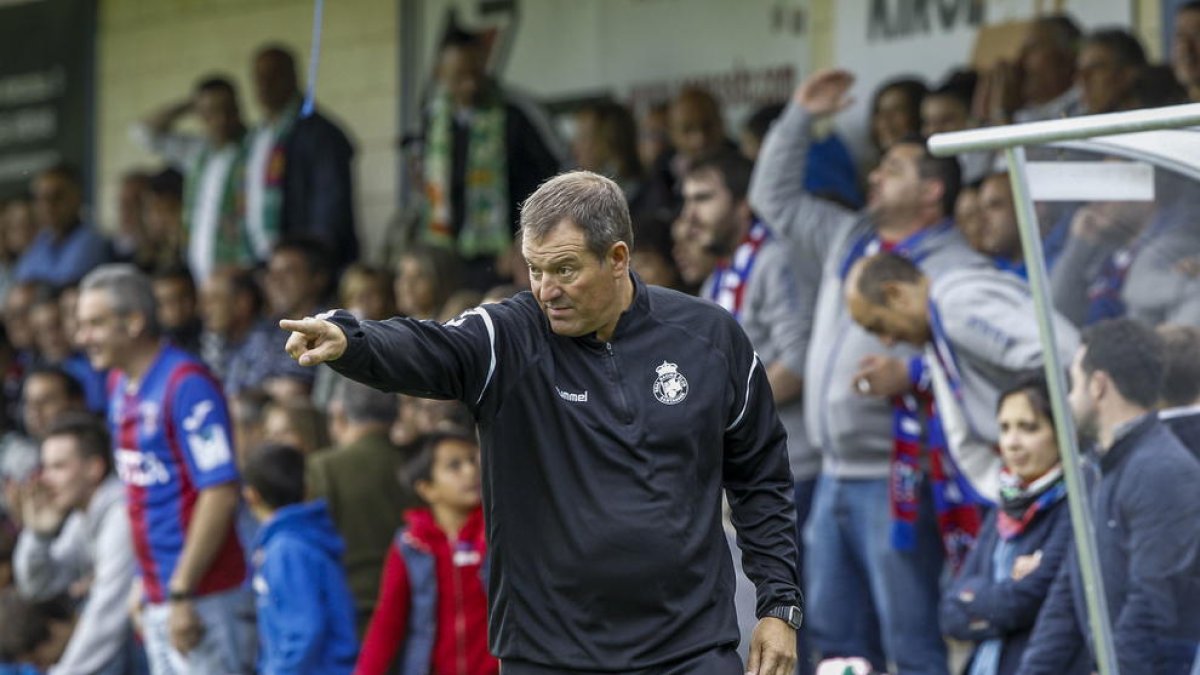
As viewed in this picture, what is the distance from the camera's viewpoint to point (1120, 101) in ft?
26.0

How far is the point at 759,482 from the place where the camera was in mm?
5203

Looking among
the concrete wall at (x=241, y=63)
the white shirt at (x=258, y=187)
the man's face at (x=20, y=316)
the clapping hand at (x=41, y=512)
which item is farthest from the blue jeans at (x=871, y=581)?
the man's face at (x=20, y=316)

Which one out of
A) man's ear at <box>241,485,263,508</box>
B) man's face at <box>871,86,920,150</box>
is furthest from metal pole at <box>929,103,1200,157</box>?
man's ear at <box>241,485,263,508</box>

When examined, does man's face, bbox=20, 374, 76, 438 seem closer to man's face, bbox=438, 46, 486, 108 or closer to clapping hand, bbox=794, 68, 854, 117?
man's face, bbox=438, 46, 486, 108

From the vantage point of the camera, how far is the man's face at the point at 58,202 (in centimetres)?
1275

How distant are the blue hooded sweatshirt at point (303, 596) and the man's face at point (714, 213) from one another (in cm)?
181

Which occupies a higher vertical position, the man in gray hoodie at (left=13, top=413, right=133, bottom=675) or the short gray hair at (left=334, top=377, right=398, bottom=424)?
the short gray hair at (left=334, top=377, right=398, bottom=424)

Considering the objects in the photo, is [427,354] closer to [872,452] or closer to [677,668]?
[677,668]

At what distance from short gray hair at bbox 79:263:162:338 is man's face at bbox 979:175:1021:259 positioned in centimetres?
322

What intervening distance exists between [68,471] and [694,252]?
3027 mm

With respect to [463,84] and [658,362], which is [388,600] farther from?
[463,84]

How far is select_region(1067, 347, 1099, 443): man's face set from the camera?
5.99 meters

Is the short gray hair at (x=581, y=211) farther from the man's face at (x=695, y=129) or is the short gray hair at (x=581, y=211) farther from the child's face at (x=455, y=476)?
the man's face at (x=695, y=129)

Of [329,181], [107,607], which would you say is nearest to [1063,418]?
[107,607]
